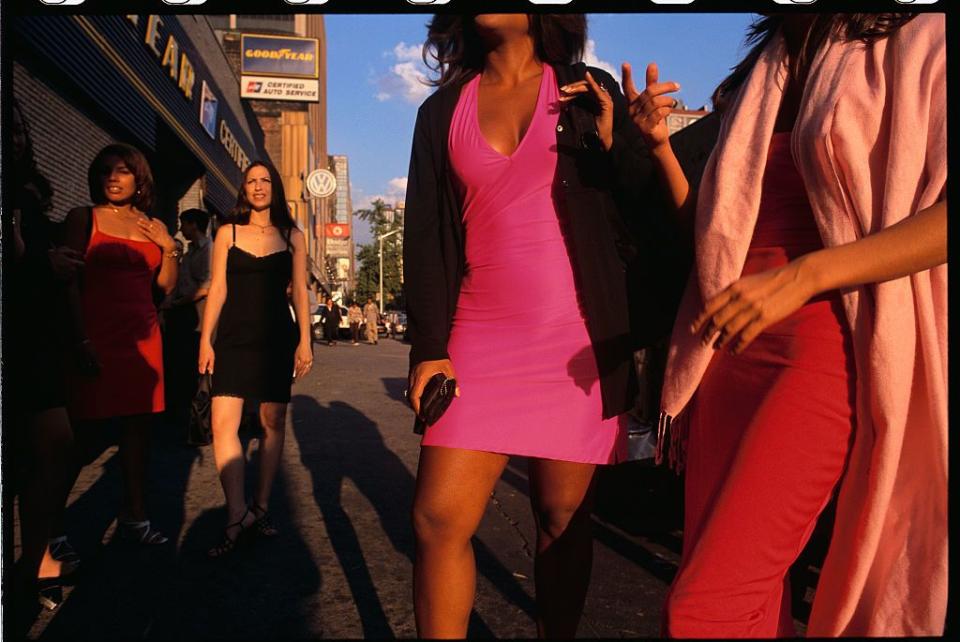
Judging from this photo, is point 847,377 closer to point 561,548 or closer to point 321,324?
point 561,548

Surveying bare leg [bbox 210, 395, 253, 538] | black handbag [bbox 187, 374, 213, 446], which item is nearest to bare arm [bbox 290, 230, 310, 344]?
bare leg [bbox 210, 395, 253, 538]

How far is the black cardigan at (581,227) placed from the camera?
2.03 m

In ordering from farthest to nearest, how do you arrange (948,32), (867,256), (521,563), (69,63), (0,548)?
(69,63), (521,563), (0,548), (948,32), (867,256)

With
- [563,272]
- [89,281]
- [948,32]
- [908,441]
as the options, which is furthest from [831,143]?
[89,281]

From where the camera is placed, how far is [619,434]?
2156 millimetres

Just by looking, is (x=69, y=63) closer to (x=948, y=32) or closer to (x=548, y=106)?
(x=548, y=106)

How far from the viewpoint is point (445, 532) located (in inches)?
79.3

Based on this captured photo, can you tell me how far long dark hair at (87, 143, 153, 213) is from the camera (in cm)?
401

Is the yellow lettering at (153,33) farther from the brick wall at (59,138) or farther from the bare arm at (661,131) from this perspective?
the bare arm at (661,131)

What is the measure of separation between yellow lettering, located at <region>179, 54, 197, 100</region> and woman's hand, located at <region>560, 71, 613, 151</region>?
46.0 ft

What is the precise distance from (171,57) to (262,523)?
11.6 metres

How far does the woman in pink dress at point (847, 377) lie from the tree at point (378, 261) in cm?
7220

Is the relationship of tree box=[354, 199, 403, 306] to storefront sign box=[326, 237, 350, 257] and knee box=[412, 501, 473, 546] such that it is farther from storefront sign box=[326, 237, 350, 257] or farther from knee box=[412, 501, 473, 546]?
knee box=[412, 501, 473, 546]

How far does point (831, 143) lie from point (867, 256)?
0.29 m
